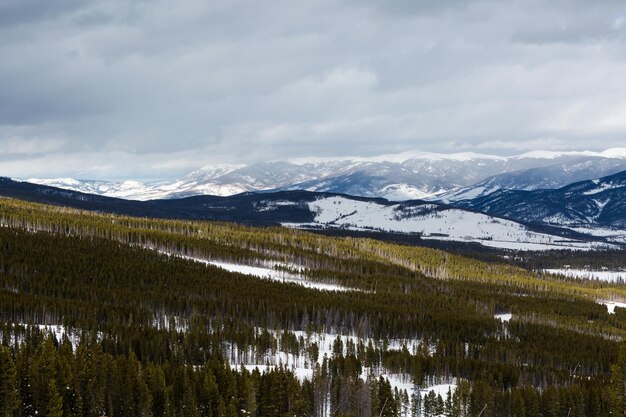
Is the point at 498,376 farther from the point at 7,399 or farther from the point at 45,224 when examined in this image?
the point at 45,224

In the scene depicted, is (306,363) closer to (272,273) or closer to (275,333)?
(275,333)

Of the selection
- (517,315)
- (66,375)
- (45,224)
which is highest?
(45,224)

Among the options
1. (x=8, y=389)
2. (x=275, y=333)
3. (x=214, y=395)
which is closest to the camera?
Answer: (x=8, y=389)

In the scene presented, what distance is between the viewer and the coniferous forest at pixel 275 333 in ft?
161

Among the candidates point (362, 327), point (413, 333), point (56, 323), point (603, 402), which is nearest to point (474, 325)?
point (413, 333)

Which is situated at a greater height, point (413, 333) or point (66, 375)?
point (66, 375)

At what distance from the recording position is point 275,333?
88.1 meters

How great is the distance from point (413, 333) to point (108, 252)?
8469 cm

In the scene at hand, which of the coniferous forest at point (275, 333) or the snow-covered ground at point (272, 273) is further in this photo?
the snow-covered ground at point (272, 273)

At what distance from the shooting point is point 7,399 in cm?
4269

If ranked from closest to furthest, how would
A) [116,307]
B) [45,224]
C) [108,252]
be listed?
[116,307], [108,252], [45,224]

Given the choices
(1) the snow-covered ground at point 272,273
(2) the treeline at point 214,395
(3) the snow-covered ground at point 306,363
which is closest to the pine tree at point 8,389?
(2) the treeline at point 214,395

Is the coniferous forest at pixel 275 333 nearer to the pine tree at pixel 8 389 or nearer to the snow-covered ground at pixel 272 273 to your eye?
the pine tree at pixel 8 389

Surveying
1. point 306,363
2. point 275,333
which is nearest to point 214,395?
point 306,363
